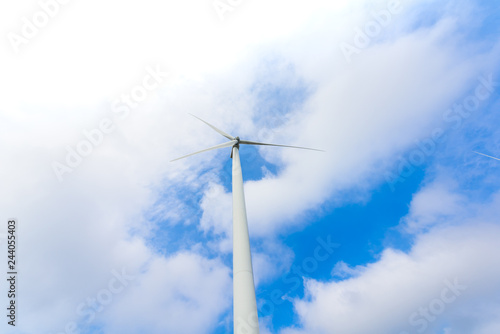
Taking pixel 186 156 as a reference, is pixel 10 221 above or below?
below

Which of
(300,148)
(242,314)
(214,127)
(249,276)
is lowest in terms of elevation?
(242,314)

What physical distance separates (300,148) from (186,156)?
13509mm

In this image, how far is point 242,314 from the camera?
1986 centimetres

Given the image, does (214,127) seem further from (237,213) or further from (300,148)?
(237,213)

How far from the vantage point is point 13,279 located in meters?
28.8

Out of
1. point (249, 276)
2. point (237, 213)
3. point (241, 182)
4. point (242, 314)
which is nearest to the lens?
point (242, 314)

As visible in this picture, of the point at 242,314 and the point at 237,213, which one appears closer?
the point at 242,314

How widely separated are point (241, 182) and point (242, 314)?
466 inches

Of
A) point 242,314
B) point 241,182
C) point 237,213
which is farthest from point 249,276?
point 241,182

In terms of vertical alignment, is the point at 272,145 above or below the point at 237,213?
above

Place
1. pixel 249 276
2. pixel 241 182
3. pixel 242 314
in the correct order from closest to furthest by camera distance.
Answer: pixel 242 314, pixel 249 276, pixel 241 182

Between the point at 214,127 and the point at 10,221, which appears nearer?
the point at 10,221

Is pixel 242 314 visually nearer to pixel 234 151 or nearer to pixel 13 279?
pixel 234 151

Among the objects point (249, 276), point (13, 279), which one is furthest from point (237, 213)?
point (13, 279)
